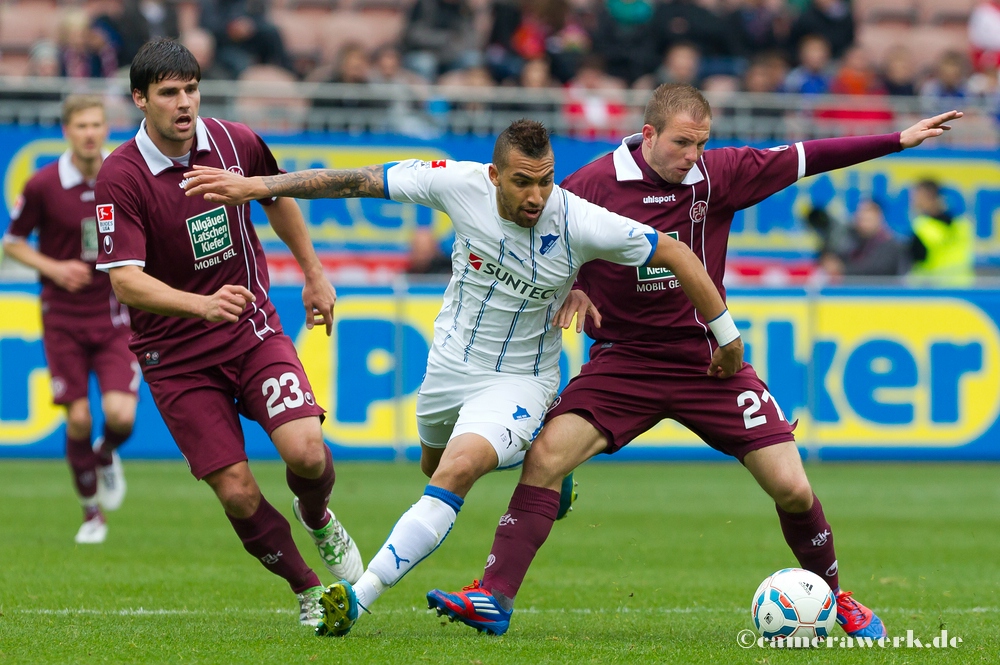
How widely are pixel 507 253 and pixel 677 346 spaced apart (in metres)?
1.00

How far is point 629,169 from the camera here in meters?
6.77

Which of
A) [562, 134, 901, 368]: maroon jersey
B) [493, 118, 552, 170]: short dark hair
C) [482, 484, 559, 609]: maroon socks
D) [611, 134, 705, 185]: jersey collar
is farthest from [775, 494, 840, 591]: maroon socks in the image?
[493, 118, 552, 170]: short dark hair

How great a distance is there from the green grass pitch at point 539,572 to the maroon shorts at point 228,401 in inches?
31.0

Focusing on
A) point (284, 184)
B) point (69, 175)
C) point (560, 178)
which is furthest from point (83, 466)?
point (560, 178)

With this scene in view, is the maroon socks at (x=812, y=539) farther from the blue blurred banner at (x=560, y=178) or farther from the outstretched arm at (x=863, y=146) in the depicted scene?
the blue blurred banner at (x=560, y=178)

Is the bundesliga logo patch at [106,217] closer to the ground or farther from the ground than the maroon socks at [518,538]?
farther from the ground

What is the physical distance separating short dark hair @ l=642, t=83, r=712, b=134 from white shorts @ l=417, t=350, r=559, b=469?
1261mm

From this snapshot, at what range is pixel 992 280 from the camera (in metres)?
15.4

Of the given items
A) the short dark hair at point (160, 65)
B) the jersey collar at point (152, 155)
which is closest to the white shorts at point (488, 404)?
the jersey collar at point (152, 155)

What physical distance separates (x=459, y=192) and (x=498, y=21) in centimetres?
1284

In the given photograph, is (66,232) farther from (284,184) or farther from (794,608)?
(794,608)

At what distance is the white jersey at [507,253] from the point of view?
6176 millimetres

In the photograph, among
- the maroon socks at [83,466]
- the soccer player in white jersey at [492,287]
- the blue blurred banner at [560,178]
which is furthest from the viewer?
the blue blurred banner at [560,178]

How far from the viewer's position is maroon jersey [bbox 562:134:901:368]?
263 inches
